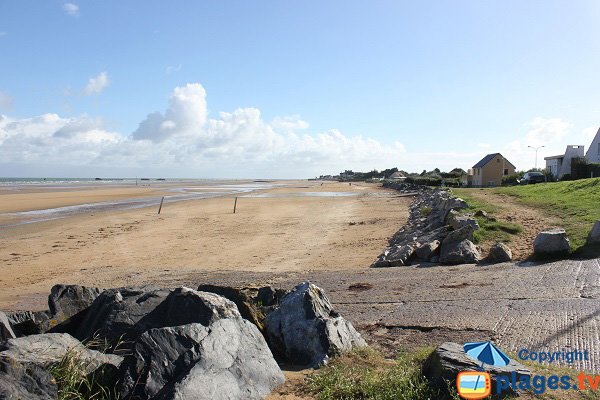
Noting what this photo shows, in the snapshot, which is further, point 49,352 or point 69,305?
point 69,305

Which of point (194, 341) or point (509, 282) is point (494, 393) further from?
point (509, 282)

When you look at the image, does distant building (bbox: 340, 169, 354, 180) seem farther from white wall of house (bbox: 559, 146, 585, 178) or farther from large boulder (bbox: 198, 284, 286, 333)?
large boulder (bbox: 198, 284, 286, 333)

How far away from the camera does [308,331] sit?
6066mm

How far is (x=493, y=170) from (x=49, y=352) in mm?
60225

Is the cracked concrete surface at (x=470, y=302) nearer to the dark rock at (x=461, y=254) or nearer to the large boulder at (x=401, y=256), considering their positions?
the dark rock at (x=461, y=254)

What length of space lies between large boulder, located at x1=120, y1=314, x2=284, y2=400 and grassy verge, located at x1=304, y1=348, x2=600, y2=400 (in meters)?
0.56

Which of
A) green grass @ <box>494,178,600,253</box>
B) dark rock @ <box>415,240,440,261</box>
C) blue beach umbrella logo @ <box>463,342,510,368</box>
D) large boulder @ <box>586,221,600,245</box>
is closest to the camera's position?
blue beach umbrella logo @ <box>463,342,510,368</box>

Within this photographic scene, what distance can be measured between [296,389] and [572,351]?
3238mm

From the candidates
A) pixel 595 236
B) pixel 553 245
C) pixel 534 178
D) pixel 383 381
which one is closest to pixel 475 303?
pixel 383 381

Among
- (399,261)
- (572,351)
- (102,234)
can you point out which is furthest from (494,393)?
(102,234)

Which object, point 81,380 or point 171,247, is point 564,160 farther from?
point 81,380

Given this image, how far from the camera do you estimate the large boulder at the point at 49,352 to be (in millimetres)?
4449

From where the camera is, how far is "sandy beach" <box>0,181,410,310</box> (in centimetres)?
1356

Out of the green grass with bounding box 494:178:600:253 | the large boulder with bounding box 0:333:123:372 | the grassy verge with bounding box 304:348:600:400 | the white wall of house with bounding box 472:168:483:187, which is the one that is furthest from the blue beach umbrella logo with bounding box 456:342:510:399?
the white wall of house with bounding box 472:168:483:187
